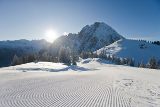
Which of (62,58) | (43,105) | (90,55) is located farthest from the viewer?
(90,55)

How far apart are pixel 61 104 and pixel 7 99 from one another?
196 inches

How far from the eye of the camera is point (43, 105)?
60.6ft

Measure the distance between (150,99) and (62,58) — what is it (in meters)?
87.9

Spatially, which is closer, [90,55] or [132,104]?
[132,104]

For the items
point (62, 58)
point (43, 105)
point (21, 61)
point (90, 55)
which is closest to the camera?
point (43, 105)

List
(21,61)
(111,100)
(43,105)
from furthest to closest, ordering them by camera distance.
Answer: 1. (21,61)
2. (111,100)
3. (43,105)

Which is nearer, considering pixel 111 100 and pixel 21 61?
pixel 111 100

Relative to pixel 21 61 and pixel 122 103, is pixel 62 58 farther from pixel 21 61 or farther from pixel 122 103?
pixel 122 103

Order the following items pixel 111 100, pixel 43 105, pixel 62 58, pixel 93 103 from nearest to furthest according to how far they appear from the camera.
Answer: pixel 43 105 < pixel 93 103 < pixel 111 100 < pixel 62 58

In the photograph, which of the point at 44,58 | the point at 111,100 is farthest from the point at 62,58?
the point at 111,100

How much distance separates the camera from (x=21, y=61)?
124688mm

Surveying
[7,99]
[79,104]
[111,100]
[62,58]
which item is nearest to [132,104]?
[111,100]

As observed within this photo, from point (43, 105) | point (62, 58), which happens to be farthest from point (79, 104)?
point (62, 58)

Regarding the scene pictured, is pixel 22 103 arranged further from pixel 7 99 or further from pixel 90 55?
pixel 90 55
